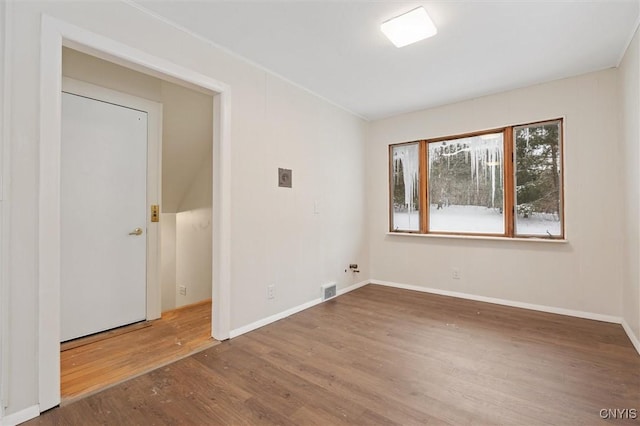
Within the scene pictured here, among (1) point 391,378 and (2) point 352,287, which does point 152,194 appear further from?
(2) point 352,287

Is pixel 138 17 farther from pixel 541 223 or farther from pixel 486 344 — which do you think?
pixel 541 223

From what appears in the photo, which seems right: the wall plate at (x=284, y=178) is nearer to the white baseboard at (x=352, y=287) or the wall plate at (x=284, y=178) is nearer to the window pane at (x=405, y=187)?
the white baseboard at (x=352, y=287)

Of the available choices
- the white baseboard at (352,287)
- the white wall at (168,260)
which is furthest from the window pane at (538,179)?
the white wall at (168,260)

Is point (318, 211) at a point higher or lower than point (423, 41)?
lower

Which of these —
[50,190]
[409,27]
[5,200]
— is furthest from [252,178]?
[409,27]

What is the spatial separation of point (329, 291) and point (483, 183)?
2.35m

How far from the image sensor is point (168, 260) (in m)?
4.49

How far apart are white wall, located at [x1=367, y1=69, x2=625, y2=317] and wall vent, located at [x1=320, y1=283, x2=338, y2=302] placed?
119 centimetres

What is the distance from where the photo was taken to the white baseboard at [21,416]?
59.3 inches

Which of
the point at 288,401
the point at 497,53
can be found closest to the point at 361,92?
the point at 497,53

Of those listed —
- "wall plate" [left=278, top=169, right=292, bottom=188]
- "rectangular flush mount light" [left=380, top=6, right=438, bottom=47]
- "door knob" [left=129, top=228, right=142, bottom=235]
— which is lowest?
"door knob" [left=129, top=228, right=142, bottom=235]

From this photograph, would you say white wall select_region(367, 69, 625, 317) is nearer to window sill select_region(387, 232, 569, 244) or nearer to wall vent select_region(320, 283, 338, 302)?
window sill select_region(387, 232, 569, 244)

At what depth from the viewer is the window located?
3.33 m

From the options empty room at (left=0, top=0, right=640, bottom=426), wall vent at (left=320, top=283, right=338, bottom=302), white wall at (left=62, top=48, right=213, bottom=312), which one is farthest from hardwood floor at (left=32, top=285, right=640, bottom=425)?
white wall at (left=62, top=48, right=213, bottom=312)
